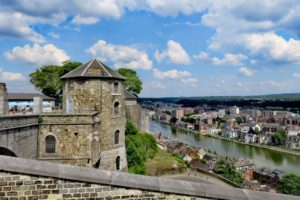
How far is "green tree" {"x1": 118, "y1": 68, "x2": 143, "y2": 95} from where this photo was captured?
152ft

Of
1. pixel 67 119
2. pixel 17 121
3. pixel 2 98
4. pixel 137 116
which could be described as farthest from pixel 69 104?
pixel 137 116

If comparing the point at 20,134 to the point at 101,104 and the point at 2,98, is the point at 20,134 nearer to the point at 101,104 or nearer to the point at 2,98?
A: the point at 2,98

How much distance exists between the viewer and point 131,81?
154 feet

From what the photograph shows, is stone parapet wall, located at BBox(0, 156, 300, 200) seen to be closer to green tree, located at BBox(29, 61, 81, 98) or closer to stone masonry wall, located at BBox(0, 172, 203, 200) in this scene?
stone masonry wall, located at BBox(0, 172, 203, 200)

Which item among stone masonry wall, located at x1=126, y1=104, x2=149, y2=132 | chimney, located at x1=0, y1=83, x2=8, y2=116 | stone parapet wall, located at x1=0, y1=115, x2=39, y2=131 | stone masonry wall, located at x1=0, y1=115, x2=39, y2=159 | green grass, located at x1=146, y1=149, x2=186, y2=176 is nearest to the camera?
stone parapet wall, located at x1=0, y1=115, x2=39, y2=131

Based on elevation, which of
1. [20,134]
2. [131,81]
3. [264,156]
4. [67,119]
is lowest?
[264,156]

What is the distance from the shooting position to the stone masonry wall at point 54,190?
198 inches

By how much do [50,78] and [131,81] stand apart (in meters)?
11.6

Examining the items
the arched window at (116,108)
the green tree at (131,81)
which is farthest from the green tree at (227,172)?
the arched window at (116,108)

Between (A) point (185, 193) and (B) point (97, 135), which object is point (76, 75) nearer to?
(B) point (97, 135)

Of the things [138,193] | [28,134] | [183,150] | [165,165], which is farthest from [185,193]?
[183,150]

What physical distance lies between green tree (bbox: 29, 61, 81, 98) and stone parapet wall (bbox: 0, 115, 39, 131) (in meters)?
24.1

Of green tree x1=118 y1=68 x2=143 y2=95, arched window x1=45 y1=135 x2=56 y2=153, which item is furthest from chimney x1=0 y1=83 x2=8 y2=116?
green tree x1=118 y1=68 x2=143 y2=95

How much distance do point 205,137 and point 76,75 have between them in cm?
10008
